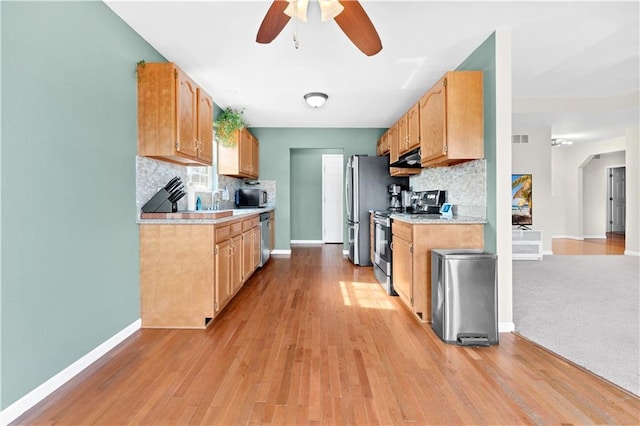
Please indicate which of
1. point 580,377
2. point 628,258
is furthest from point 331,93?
point 628,258

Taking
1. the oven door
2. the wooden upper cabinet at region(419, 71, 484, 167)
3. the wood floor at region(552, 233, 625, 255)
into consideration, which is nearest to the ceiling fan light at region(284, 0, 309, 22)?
the wooden upper cabinet at region(419, 71, 484, 167)

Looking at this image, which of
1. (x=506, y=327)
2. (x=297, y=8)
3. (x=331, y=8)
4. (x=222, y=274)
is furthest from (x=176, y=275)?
(x=506, y=327)

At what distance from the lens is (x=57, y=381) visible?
178cm

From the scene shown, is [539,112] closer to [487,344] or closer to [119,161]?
[487,344]

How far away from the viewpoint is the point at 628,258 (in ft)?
18.3

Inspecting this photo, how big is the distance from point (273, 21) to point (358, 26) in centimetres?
54

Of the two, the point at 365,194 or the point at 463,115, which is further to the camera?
the point at 365,194

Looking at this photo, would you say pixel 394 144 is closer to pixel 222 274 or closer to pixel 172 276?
pixel 222 274

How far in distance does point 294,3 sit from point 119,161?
1729 millimetres

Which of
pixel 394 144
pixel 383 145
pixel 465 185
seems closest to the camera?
pixel 465 185

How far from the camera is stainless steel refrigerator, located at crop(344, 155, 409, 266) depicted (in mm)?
5020

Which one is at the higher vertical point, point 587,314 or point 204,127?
point 204,127

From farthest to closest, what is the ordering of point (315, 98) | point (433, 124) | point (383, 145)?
point (383, 145), point (315, 98), point (433, 124)

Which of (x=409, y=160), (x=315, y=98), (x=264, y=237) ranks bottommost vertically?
(x=264, y=237)
